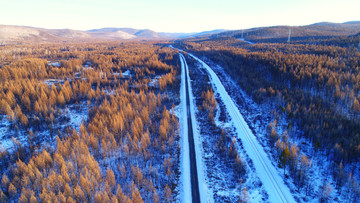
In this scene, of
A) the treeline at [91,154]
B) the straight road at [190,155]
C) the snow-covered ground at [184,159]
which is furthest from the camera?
the snow-covered ground at [184,159]

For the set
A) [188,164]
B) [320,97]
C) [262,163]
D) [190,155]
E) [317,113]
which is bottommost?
[188,164]

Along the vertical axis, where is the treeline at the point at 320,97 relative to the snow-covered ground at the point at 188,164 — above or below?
above

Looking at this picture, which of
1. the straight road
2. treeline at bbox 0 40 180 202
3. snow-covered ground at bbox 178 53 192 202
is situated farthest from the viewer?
snow-covered ground at bbox 178 53 192 202

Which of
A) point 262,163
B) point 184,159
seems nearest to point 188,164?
point 184,159

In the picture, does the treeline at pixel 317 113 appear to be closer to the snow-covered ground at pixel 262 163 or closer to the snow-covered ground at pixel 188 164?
the snow-covered ground at pixel 262 163

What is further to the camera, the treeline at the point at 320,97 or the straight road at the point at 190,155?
the treeline at the point at 320,97

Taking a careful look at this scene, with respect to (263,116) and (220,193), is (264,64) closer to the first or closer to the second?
(263,116)

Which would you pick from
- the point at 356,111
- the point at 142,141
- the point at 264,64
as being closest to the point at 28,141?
the point at 142,141

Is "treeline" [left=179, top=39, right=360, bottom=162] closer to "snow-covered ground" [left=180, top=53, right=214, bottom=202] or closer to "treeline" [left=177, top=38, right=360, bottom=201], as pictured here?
"treeline" [left=177, top=38, right=360, bottom=201]

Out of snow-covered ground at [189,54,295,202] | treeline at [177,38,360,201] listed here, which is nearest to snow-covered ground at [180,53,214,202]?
snow-covered ground at [189,54,295,202]

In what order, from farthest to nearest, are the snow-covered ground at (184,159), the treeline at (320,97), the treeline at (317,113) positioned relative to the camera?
the treeline at (320,97)
the treeline at (317,113)
the snow-covered ground at (184,159)

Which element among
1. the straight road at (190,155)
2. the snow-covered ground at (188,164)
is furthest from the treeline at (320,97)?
the straight road at (190,155)

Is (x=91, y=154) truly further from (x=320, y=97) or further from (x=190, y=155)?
(x=320, y=97)
